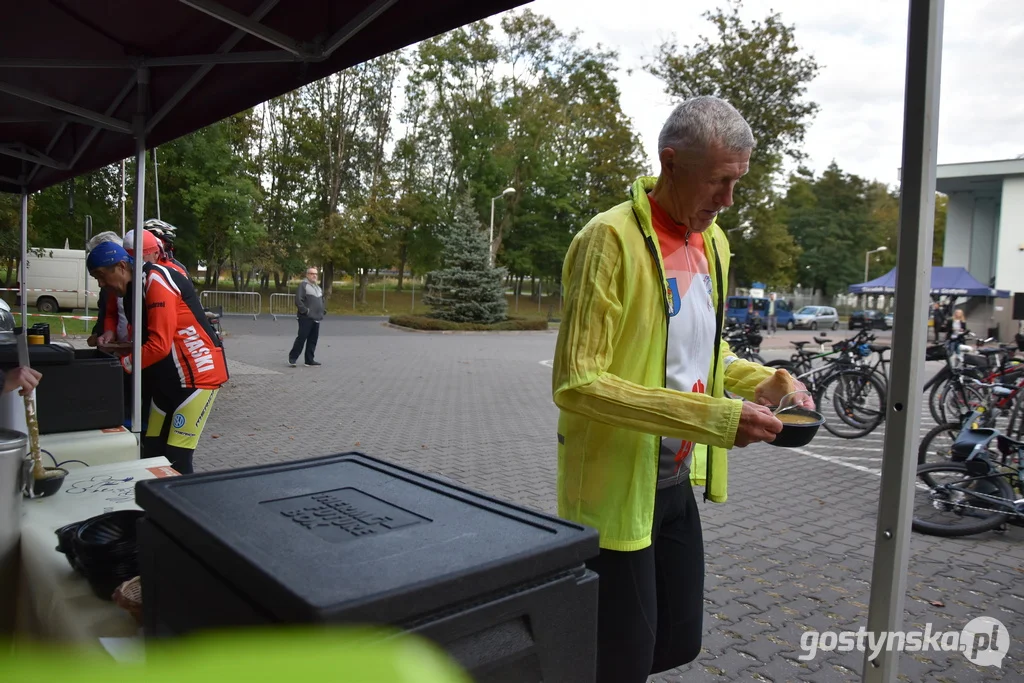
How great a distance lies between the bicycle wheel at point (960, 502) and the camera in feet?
17.5

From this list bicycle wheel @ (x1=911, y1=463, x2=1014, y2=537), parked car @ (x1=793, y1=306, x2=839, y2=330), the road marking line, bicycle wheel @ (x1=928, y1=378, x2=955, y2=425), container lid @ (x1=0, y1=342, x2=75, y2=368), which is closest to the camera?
container lid @ (x1=0, y1=342, x2=75, y2=368)

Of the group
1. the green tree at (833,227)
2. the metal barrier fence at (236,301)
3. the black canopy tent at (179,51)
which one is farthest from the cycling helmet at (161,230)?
the green tree at (833,227)

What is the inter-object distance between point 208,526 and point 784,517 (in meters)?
5.47

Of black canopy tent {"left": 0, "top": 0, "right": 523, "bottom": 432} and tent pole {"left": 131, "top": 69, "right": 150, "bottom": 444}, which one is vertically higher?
black canopy tent {"left": 0, "top": 0, "right": 523, "bottom": 432}

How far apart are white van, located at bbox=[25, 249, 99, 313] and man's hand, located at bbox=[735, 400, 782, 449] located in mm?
29243

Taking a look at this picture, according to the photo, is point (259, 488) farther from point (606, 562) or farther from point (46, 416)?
point (46, 416)

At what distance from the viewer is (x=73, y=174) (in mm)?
5426

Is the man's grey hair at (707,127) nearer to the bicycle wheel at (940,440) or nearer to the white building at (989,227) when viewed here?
the bicycle wheel at (940,440)

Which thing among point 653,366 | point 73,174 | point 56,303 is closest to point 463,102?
point 56,303

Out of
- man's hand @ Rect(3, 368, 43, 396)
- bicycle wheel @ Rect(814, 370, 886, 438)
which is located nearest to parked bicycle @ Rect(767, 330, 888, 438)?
bicycle wheel @ Rect(814, 370, 886, 438)

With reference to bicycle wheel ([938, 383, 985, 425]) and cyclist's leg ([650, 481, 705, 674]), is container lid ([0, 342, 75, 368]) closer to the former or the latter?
cyclist's leg ([650, 481, 705, 674])

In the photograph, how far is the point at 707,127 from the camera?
184 centimetres

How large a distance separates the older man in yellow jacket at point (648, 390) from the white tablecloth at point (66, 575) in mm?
1123

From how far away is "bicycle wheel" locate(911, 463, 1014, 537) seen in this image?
17.5ft
